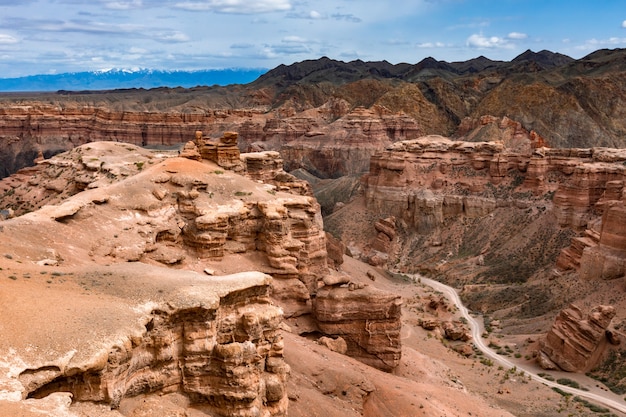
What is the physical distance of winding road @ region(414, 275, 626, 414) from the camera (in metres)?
33.0

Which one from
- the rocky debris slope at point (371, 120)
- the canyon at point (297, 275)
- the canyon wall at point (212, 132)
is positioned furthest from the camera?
the rocky debris slope at point (371, 120)

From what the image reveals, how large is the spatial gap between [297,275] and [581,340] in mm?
19902

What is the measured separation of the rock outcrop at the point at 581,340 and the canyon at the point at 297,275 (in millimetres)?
107

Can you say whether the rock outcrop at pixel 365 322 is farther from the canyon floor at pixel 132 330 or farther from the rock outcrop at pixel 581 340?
the rock outcrop at pixel 581 340

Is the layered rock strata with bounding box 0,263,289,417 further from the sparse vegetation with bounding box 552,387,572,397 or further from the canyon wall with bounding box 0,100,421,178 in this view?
the canyon wall with bounding box 0,100,421,178

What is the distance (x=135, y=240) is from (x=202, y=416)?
14.4m

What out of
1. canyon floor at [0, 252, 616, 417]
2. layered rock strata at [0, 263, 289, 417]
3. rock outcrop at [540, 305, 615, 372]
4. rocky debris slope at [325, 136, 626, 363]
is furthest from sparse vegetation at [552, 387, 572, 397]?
layered rock strata at [0, 263, 289, 417]

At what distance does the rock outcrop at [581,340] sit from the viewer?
37.5 meters

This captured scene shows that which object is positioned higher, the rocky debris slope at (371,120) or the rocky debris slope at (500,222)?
the rocky debris slope at (371,120)

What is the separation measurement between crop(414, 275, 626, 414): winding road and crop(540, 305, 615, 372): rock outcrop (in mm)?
2289

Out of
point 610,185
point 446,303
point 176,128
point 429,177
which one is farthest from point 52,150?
point 610,185

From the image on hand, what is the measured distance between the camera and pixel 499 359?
3984 centimetres

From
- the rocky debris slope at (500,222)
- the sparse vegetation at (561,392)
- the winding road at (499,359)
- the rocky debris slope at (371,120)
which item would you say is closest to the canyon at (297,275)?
the rocky debris slope at (500,222)

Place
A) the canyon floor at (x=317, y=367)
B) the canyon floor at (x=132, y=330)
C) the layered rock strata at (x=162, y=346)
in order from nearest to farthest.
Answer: the layered rock strata at (x=162, y=346)
the canyon floor at (x=132, y=330)
the canyon floor at (x=317, y=367)
